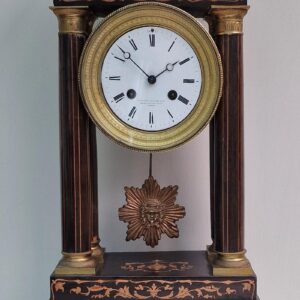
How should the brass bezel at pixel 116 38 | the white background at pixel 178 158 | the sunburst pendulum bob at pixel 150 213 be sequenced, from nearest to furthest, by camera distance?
the brass bezel at pixel 116 38, the sunburst pendulum bob at pixel 150 213, the white background at pixel 178 158

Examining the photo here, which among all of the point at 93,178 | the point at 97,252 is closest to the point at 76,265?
the point at 97,252

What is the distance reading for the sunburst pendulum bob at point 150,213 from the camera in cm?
157

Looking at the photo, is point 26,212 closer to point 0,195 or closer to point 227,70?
point 0,195

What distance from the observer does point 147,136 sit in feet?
4.86

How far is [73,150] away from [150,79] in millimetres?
246

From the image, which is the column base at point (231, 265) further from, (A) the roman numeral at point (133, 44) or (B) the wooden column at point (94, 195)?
(A) the roman numeral at point (133, 44)

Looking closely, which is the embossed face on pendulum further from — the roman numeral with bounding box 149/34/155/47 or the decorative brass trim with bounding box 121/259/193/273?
the decorative brass trim with bounding box 121/259/193/273

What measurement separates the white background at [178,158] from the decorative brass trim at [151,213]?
273 mm

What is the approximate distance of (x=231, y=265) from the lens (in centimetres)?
148

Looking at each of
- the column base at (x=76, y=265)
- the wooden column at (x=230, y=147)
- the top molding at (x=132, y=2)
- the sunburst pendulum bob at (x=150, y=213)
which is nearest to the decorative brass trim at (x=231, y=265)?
the wooden column at (x=230, y=147)

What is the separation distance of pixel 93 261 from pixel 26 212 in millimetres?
439

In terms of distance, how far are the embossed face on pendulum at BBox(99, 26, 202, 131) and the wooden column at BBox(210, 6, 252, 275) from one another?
0.25 ft

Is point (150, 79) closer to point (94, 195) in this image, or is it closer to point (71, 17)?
point (71, 17)

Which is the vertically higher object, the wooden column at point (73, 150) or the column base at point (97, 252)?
the wooden column at point (73, 150)
